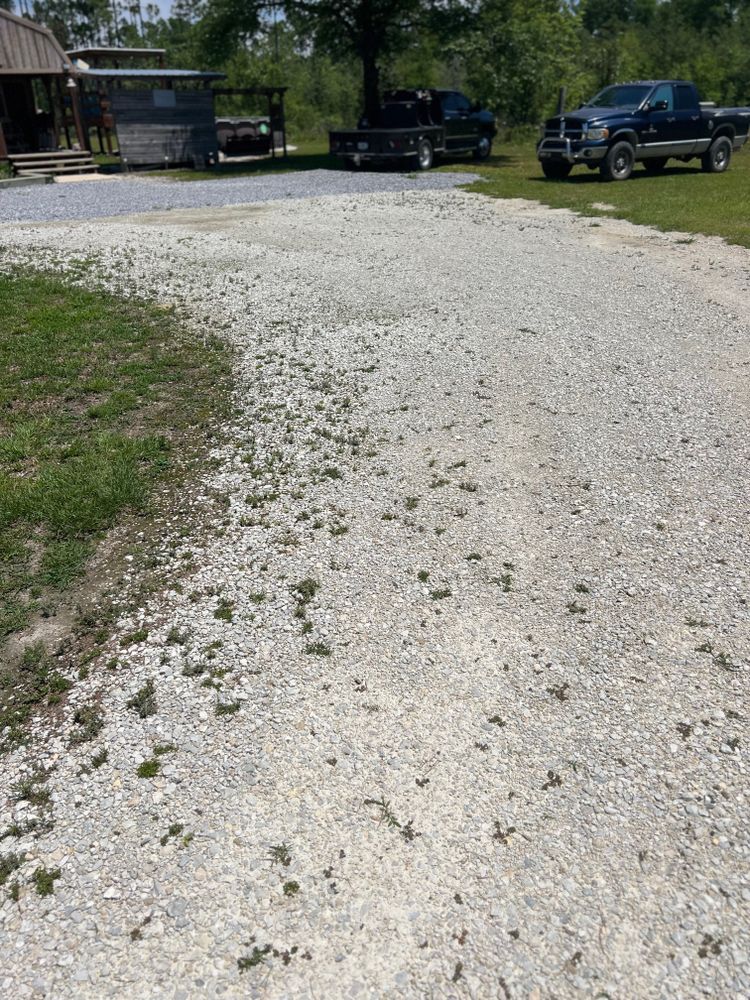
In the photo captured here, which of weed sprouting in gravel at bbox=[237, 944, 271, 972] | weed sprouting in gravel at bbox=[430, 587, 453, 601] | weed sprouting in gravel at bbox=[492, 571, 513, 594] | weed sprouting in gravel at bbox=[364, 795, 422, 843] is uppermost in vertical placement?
weed sprouting in gravel at bbox=[492, 571, 513, 594]

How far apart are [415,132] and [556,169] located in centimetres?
415

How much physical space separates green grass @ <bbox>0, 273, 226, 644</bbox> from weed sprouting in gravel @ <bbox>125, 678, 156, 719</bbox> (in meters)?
0.85

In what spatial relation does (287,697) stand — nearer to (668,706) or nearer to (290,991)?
(290,991)

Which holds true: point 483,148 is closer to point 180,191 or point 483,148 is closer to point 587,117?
point 587,117

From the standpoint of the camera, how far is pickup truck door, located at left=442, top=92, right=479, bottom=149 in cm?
2183

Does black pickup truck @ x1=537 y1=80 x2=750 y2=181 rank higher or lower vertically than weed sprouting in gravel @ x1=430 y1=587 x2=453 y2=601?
higher

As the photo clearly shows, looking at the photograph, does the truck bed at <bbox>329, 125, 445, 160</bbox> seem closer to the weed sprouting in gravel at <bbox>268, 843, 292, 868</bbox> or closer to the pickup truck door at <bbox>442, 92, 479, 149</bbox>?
the pickup truck door at <bbox>442, 92, 479, 149</bbox>

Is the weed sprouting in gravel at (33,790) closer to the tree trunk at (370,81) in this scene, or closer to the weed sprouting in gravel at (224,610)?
the weed sprouting in gravel at (224,610)

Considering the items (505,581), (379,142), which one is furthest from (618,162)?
(505,581)

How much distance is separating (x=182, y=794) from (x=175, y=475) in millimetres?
2698

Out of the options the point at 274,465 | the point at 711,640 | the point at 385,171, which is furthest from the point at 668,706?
the point at 385,171

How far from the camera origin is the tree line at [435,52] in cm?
2303

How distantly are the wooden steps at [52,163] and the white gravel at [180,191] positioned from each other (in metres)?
1.56

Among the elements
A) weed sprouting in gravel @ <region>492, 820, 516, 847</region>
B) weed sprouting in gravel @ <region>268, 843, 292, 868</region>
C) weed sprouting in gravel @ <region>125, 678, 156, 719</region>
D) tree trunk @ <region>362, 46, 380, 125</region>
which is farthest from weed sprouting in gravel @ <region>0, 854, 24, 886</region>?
tree trunk @ <region>362, 46, 380, 125</region>
